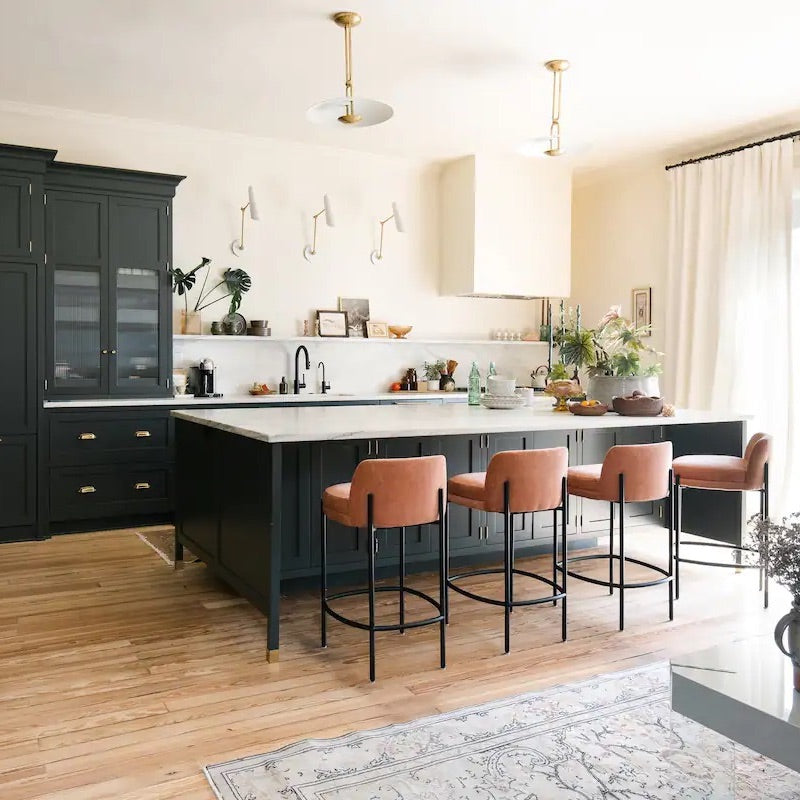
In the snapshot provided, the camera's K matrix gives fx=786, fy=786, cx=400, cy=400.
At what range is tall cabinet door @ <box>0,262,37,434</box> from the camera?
505cm

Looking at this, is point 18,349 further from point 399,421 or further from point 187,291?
point 399,421

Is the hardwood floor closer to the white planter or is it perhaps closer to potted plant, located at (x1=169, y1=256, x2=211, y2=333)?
the white planter

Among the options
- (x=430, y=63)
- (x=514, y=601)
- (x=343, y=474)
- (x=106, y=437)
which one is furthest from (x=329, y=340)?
(x=514, y=601)

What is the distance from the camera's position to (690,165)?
21.0ft

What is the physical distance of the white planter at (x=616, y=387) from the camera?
450 centimetres

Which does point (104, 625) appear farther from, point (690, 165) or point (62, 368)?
point (690, 165)

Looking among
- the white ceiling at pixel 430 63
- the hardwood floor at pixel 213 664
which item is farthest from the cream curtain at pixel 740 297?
the hardwood floor at pixel 213 664

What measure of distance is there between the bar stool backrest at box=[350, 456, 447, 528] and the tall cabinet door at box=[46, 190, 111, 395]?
10.4 ft

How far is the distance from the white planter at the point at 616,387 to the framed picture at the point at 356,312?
9.10 feet

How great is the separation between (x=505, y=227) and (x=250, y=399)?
2.84 metres

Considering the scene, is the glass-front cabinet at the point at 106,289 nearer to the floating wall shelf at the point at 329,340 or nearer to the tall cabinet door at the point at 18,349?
the tall cabinet door at the point at 18,349

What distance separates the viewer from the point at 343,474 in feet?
12.4

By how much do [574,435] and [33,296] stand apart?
3.56 metres

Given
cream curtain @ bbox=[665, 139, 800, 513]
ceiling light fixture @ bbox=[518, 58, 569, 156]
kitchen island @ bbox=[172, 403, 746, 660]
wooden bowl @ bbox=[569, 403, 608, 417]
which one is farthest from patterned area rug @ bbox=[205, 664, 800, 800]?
cream curtain @ bbox=[665, 139, 800, 513]
